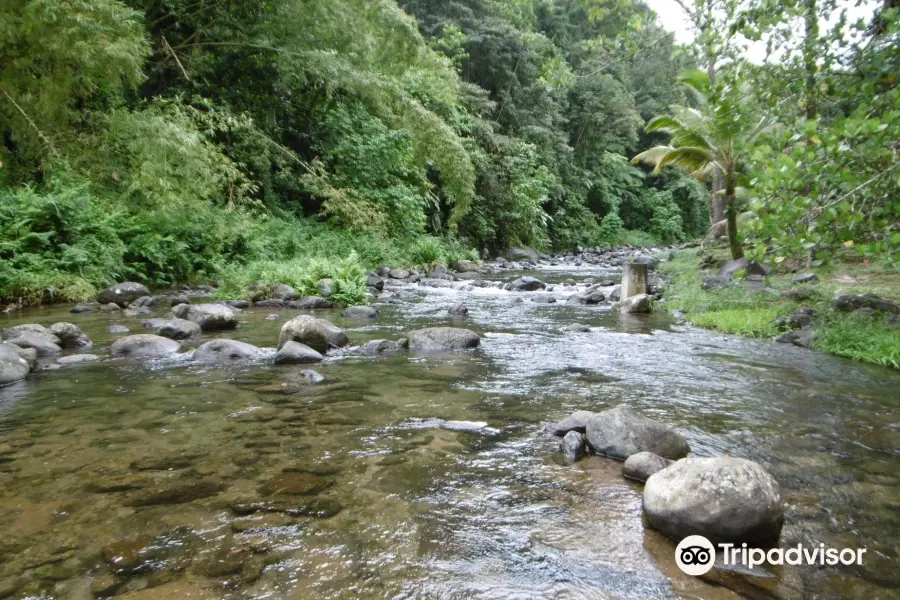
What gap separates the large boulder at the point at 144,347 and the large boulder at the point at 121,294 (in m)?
4.17

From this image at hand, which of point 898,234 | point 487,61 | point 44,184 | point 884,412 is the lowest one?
point 884,412

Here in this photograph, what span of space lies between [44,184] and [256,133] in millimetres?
5053

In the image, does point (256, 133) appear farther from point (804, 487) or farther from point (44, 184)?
point (804, 487)

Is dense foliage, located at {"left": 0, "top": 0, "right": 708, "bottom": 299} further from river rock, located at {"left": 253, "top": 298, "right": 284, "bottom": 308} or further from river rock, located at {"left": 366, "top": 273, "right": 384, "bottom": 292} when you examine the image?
river rock, located at {"left": 253, "top": 298, "right": 284, "bottom": 308}

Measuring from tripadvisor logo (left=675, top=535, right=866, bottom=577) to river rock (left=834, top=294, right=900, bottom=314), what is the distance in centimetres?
606

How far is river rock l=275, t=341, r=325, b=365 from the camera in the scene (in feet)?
19.3

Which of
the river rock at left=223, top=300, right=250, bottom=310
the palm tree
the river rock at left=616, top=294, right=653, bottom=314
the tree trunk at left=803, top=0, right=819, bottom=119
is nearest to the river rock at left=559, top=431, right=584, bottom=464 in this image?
the tree trunk at left=803, top=0, right=819, bottom=119

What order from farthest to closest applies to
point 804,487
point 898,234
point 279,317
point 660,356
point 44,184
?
1. point 44,184
2. point 279,317
3. point 660,356
4. point 898,234
5. point 804,487

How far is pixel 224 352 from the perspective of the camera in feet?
20.2

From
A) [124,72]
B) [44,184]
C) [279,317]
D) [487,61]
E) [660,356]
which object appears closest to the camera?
[660,356]

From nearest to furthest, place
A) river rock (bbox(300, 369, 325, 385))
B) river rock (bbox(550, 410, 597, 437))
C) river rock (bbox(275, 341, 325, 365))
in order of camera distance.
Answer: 1. river rock (bbox(550, 410, 597, 437))
2. river rock (bbox(300, 369, 325, 385))
3. river rock (bbox(275, 341, 325, 365))

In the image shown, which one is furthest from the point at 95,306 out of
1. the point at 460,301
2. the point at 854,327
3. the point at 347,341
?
the point at 854,327

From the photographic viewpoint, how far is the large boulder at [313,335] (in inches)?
255

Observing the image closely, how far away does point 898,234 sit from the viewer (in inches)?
153
